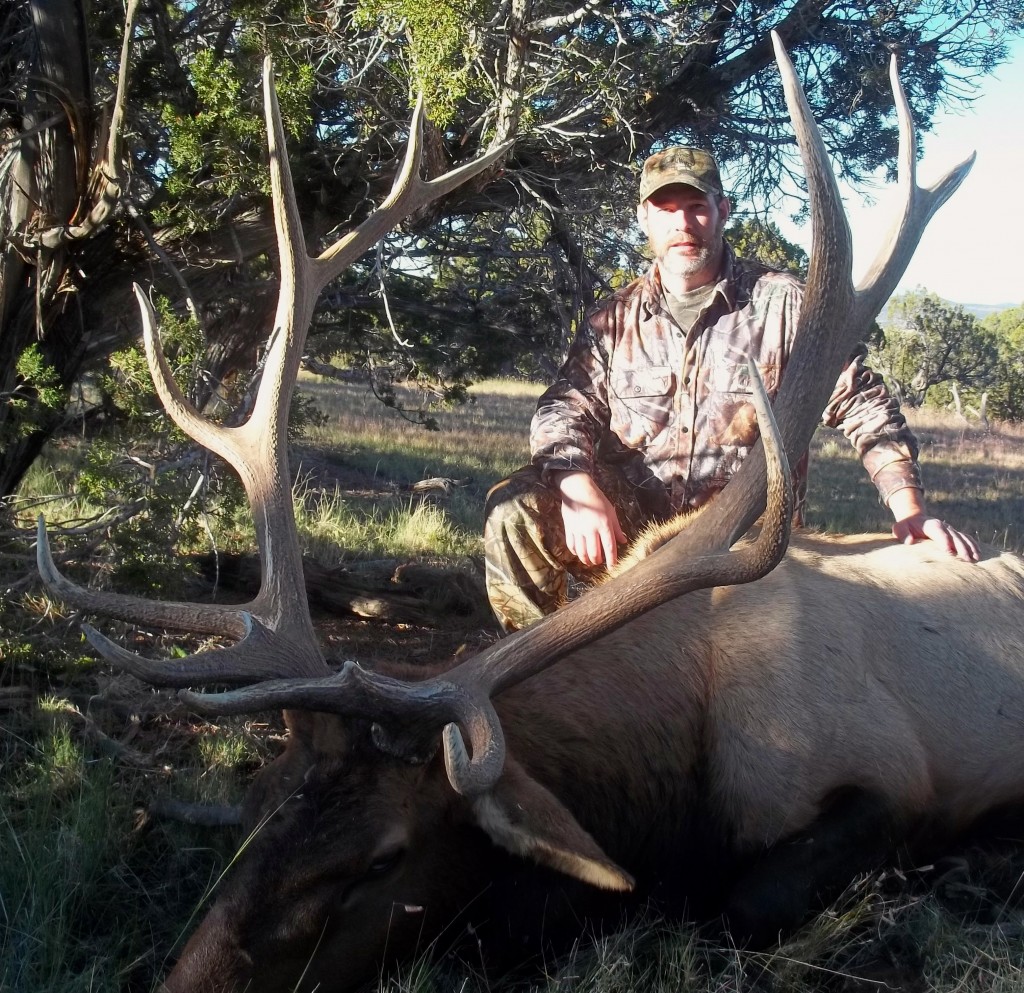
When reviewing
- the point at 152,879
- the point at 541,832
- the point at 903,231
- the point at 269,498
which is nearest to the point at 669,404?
the point at 903,231

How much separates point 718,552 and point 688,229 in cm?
190

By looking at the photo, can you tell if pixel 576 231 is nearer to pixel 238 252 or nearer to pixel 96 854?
pixel 238 252

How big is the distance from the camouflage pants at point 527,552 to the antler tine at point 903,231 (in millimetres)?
1619

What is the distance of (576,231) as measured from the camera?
5645 millimetres

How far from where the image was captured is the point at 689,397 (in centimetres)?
415

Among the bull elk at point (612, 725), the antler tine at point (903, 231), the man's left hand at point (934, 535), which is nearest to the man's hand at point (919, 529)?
the man's left hand at point (934, 535)

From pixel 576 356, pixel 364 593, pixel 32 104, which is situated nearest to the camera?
pixel 32 104

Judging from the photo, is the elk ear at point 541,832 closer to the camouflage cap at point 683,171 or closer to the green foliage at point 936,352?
the camouflage cap at point 683,171

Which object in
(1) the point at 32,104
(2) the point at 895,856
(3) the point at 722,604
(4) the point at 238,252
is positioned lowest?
(2) the point at 895,856

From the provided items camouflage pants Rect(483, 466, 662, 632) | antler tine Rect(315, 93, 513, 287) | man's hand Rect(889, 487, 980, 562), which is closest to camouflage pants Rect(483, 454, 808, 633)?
camouflage pants Rect(483, 466, 662, 632)

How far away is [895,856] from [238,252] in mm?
3564

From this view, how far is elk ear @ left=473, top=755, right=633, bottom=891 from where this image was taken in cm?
218

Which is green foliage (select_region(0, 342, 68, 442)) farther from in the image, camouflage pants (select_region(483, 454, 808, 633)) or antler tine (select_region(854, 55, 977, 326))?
antler tine (select_region(854, 55, 977, 326))

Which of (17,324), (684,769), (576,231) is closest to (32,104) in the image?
(17,324)
